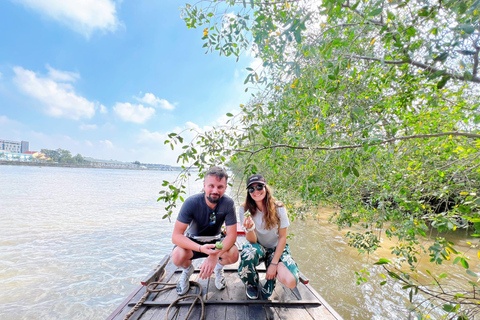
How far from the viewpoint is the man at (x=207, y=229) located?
3.13 meters

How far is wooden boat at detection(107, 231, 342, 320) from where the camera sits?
2.77 m

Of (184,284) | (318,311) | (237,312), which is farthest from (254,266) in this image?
(184,284)

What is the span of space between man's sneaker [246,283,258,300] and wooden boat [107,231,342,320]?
7cm

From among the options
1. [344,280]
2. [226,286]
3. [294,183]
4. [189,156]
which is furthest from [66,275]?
[344,280]

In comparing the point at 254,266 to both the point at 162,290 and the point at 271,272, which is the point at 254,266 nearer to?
the point at 271,272

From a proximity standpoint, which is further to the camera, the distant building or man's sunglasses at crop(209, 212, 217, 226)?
the distant building

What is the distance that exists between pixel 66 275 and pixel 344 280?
8357 mm

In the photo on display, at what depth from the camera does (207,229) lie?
3.44 meters

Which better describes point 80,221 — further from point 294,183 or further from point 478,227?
point 478,227

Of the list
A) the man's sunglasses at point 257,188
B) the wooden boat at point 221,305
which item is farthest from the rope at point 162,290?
the man's sunglasses at point 257,188

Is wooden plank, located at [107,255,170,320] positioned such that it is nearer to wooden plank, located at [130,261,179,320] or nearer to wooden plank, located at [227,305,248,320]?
wooden plank, located at [130,261,179,320]

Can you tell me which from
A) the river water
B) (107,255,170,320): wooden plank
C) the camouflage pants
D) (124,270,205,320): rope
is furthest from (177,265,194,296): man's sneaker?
the river water

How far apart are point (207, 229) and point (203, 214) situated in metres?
0.30

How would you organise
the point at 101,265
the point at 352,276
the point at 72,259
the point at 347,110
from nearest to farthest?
the point at 347,110
the point at 352,276
the point at 101,265
the point at 72,259
